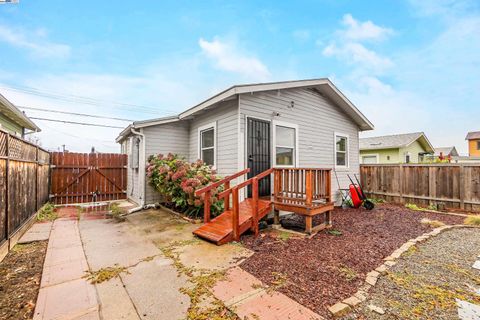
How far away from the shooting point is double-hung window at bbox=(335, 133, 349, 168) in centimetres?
823

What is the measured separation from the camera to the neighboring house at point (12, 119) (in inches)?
251

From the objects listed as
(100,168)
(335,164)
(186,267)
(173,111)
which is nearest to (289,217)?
(335,164)

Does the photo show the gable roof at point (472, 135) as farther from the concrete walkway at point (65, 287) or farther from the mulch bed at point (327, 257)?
the concrete walkway at point (65, 287)

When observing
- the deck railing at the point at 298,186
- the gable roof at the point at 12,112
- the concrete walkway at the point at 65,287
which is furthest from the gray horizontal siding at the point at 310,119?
the gable roof at the point at 12,112

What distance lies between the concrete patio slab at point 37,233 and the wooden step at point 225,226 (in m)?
3.01

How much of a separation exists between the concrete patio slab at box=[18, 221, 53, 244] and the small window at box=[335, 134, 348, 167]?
28.2 ft

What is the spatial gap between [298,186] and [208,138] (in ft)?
11.1

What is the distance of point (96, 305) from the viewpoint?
2.17 m

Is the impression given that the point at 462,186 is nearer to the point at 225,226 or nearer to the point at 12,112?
the point at 225,226

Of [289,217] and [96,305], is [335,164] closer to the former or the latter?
[289,217]

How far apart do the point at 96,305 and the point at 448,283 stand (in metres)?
3.96

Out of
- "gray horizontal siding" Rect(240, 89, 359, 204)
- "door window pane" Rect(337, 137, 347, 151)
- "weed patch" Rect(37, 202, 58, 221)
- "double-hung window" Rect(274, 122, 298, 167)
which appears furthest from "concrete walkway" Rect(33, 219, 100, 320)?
"door window pane" Rect(337, 137, 347, 151)

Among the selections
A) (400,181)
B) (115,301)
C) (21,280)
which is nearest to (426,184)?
(400,181)

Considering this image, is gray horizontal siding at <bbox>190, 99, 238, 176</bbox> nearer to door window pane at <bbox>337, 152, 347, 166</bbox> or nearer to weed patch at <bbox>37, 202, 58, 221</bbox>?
weed patch at <bbox>37, 202, 58, 221</bbox>
